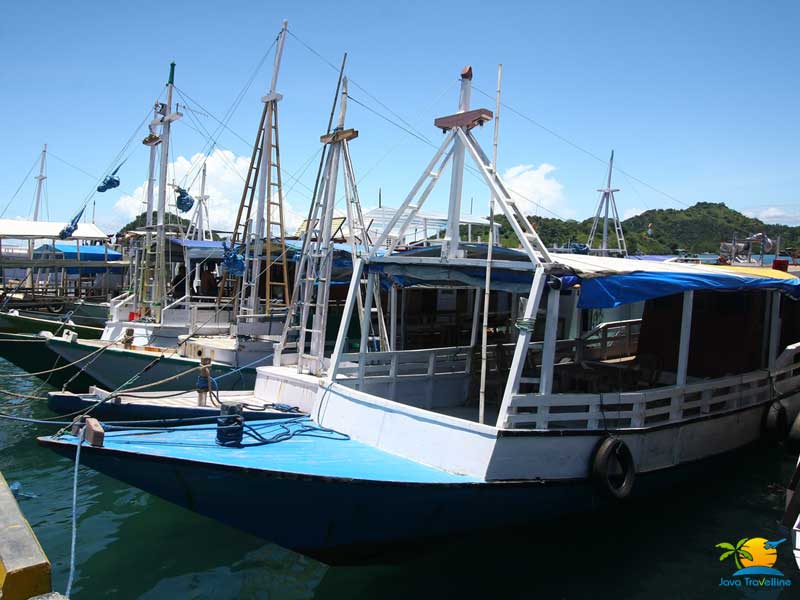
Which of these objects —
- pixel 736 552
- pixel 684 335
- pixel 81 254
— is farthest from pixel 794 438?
pixel 81 254

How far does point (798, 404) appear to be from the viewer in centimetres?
1195

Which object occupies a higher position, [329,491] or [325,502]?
[329,491]

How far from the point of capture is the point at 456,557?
7.72 m

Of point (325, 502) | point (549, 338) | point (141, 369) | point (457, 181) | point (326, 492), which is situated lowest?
point (141, 369)

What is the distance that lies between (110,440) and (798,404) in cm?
1183

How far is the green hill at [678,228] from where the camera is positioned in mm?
56213

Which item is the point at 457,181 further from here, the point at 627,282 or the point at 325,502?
the point at 325,502

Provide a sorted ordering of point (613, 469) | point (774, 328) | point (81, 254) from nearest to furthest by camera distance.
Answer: point (613, 469) → point (774, 328) → point (81, 254)

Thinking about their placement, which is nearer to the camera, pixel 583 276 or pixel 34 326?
pixel 583 276

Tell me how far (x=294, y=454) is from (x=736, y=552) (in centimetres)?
571

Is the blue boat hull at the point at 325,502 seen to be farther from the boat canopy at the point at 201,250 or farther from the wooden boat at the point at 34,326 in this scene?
the wooden boat at the point at 34,326

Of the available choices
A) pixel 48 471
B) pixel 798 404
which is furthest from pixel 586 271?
pixel 48 471

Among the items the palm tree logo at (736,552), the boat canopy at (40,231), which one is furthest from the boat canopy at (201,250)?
the palm tree logo at (736,552)

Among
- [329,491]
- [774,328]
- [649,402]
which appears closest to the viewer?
[329,491]
